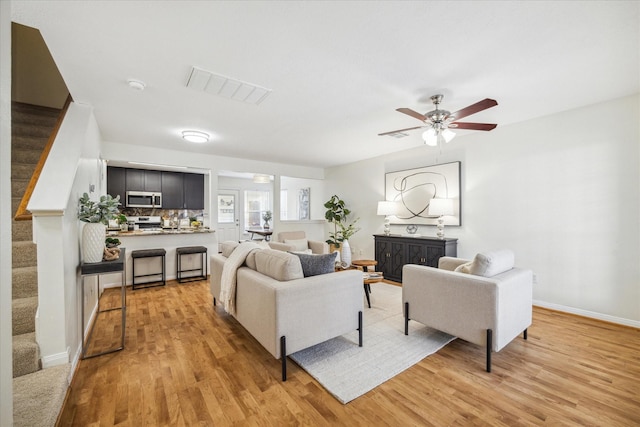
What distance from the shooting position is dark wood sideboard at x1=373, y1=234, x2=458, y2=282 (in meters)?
4.30

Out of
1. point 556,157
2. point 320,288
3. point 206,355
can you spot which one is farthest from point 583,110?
point 206,355

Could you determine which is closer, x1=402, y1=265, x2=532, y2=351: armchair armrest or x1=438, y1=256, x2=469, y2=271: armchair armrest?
x1=402, y1=265, x2=532, y2=351: armchair armrest

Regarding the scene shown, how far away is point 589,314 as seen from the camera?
3.20 metres

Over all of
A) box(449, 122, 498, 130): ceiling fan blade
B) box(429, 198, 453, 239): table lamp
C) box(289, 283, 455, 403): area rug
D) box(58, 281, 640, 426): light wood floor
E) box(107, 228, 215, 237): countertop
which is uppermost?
box(449, 122, 498, 130): ceiling fan blade

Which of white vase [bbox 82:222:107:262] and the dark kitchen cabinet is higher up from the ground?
the dark kitchen cabinet

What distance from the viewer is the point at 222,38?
192 cm

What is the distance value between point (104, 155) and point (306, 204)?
15.5 feet

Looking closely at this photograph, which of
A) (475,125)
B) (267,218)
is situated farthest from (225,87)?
(267,218)

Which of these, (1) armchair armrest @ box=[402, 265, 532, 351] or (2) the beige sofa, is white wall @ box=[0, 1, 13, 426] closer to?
(2) the beige sofa

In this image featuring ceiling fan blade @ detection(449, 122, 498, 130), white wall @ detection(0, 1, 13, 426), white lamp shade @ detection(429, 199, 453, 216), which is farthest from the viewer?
white lamp shade @ detection(429, 199, 453, 216)

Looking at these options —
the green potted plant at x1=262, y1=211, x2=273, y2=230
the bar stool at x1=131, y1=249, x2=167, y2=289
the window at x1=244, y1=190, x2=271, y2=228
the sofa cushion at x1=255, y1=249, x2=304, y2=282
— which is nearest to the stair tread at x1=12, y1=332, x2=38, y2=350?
the sofa cushion at x1=255, y1=249, x2=304, y2=282

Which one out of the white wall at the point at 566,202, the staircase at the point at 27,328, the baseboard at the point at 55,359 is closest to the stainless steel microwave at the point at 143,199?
the staircase at the point at 27,328

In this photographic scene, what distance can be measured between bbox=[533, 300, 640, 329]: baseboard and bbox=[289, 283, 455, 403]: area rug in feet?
5.92

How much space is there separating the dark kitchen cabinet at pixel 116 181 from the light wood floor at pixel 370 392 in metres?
4.23
